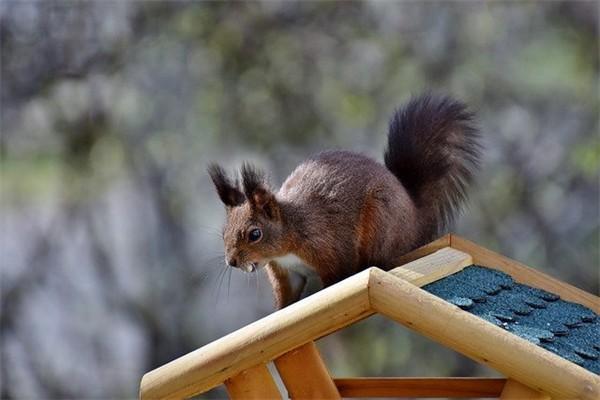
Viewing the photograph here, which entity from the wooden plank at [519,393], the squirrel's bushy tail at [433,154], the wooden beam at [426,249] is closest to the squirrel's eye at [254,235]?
the wooden beam at [426,249]

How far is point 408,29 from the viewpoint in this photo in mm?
3973

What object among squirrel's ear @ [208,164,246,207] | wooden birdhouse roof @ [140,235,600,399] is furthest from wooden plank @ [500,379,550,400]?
squirrel's ear @ [208,164,246,207]

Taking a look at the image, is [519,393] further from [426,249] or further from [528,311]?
[426,249]

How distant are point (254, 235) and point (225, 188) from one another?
0.09 m

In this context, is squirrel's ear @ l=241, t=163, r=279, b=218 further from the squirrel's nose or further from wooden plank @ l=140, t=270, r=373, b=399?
wooden plank @ l=140, t=270, r=373, b=399

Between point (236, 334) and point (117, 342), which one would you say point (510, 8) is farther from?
point (236, 334)

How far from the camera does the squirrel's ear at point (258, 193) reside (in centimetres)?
166

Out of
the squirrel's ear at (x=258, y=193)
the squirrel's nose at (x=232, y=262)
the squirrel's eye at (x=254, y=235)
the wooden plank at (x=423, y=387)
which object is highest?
the squirrel's ear at (x=258, y=193)

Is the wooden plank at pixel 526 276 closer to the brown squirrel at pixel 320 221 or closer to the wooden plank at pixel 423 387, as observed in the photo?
the brown squirrel at pixel 320 221

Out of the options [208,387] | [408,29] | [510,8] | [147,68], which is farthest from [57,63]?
[208,387]

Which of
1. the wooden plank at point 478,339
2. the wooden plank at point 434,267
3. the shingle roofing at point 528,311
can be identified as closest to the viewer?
the wooden plank at point 478,339

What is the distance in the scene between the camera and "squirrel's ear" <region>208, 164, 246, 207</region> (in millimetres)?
1683

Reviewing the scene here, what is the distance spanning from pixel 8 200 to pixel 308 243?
257 centimetres

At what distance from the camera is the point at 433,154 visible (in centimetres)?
190
